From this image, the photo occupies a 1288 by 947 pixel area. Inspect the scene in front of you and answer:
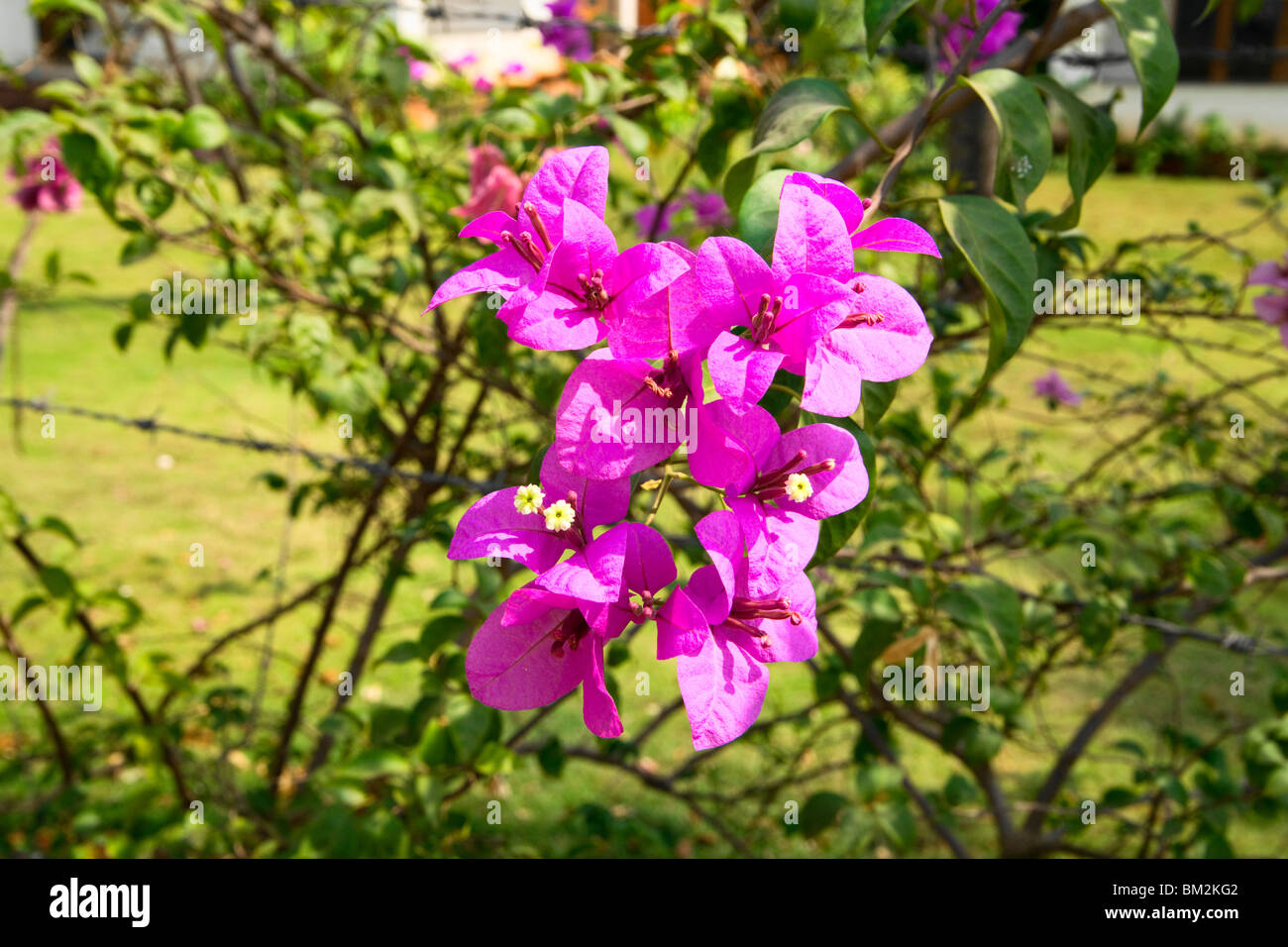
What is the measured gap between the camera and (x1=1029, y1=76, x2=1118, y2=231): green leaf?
73 centimetres

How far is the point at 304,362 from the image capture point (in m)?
1.33

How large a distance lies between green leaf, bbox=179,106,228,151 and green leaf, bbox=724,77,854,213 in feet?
2.70

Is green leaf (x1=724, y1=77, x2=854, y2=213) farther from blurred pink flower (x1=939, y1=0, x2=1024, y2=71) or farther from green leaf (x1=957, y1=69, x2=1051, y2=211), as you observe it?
blurred pink flower (x1=939, y1=0, x2=1024, y2=71)

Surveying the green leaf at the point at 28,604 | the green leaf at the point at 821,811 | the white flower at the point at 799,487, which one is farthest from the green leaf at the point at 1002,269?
the green leaf at the point at 28,604

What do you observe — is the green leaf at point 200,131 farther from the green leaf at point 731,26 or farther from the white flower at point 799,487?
the white flower at point 799,487

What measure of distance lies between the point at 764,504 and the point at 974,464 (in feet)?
4.16

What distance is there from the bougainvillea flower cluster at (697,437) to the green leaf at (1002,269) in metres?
0.11

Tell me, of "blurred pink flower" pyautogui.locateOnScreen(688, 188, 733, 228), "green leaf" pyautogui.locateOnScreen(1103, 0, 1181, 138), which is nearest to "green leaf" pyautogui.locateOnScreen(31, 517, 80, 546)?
"blurred pink flower" pyautogui.locateOnScreen(688, 188, 733, 228)

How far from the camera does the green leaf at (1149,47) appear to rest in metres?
0.68

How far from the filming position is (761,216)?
22.9 inches

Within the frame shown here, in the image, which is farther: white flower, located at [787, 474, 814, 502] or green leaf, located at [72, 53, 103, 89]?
green leaf, located at [72, 53, 103, 89]

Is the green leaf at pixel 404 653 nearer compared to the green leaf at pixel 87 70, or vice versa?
the green leaf at pixel 404 653
